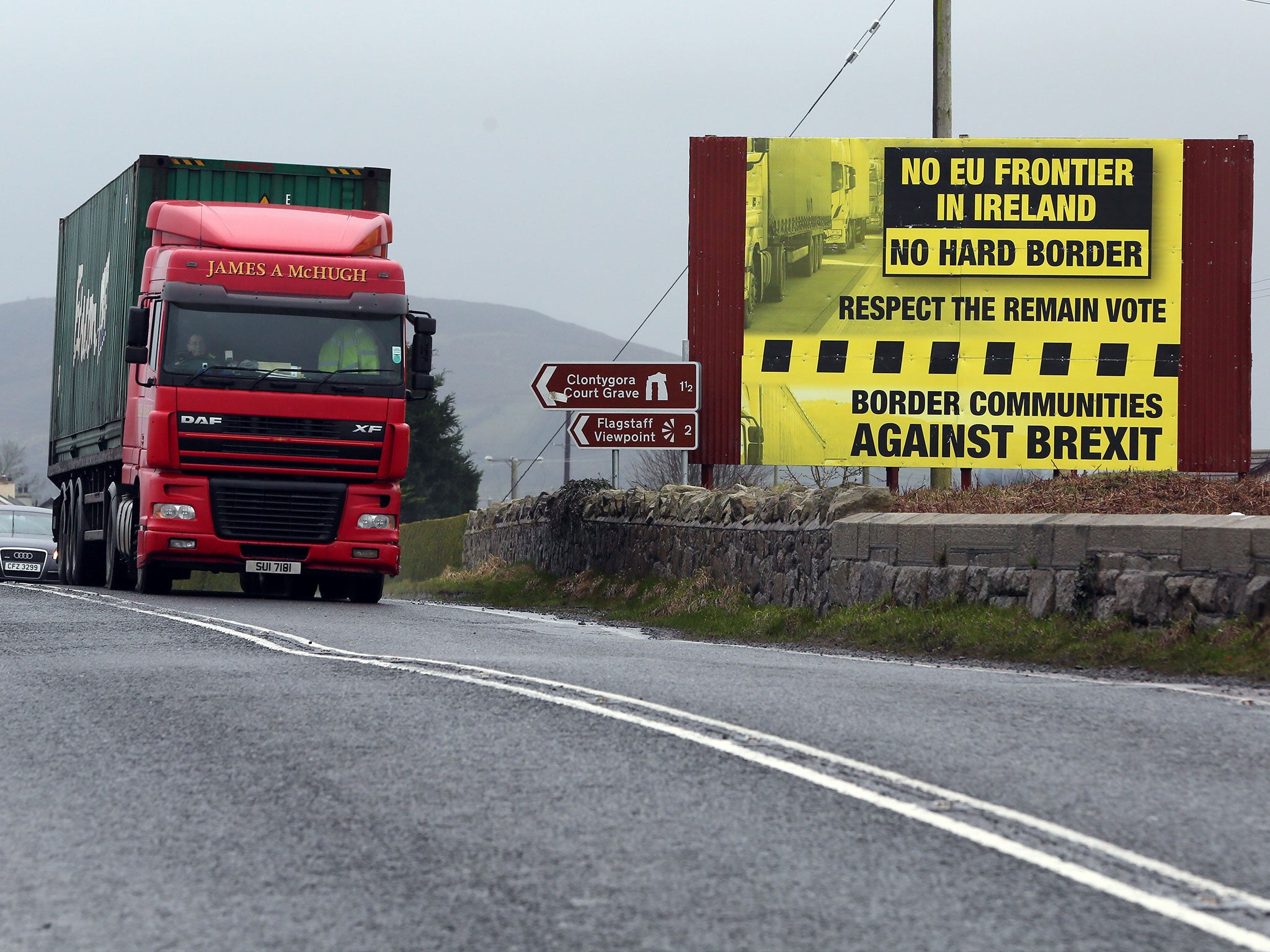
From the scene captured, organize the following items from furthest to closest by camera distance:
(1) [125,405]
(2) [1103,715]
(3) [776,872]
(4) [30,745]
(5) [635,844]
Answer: (1) [125,405] → (2) [1103,715] → (4) [30,745] → (5) [635,844] → (3) [776,872]

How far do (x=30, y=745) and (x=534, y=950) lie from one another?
361cm

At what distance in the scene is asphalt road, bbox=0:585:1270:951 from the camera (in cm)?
439

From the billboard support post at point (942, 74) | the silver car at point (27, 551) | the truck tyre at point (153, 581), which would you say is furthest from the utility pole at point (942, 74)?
the silver car at point (27, 551)

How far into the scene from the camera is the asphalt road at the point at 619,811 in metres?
4.39

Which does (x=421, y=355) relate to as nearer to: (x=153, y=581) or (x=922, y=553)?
(x=153, y=581)

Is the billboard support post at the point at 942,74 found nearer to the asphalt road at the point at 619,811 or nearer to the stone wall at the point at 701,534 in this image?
the stone wall at the point at 701,534

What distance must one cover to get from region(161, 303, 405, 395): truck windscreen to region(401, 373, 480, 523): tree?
163ft

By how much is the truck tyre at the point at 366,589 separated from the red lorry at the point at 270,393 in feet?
3.59

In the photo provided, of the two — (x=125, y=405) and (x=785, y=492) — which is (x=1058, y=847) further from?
(x=125, y=405)

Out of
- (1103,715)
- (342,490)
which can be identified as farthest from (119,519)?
(1103,715)

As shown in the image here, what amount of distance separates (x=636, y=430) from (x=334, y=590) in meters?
4.36

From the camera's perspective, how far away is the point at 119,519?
18.4 metres

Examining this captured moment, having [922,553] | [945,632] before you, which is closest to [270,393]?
[922,553]

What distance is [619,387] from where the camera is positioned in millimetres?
21453
